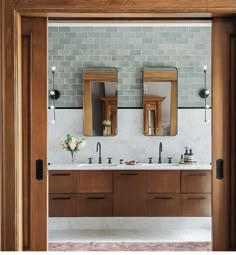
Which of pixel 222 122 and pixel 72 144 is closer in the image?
pixel 222 122

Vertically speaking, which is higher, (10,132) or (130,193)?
(10,132)

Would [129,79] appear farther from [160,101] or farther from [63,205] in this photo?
[63,205]

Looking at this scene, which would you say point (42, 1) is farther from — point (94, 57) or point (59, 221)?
point (59, 221)

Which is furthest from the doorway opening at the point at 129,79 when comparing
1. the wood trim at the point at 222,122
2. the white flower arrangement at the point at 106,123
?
the wood trim at the point at 222,122

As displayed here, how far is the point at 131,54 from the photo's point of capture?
20.1ft

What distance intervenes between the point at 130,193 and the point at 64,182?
0.82 meters

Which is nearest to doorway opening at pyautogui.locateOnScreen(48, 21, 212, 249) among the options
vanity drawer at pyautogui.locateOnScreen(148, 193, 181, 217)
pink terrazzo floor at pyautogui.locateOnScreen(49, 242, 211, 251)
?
vanity drawer at pyautogui.locateOnScreen(148, 193, 181, 217)

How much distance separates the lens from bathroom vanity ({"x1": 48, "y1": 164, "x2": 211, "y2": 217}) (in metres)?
5.61

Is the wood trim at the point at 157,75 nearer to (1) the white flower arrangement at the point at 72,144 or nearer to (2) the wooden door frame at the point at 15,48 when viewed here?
(1) the white flower arrangement at the point at 72,144

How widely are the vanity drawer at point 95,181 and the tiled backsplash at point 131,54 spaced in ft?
3.47

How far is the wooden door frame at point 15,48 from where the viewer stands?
3.19m

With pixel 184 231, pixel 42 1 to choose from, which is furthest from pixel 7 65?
pixel 184 231

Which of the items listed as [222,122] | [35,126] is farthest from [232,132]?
[35,126]

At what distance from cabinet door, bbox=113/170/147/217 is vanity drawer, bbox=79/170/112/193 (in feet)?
0.28
